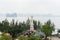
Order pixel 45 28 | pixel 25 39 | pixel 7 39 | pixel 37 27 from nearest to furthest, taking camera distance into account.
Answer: pixel 7 39, pixel 25 39, pixel 45 28, pixel 37 27

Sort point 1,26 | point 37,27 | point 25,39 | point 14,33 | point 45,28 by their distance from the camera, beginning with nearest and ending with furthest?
point 25,39
point 45,28
point 14,33
point 1,26
point 37,27

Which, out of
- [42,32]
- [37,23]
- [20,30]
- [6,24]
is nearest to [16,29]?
[20,30]

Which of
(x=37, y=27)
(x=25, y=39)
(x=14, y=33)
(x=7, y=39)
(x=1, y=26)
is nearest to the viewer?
(x=7, y=39)

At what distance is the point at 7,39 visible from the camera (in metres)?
7.82

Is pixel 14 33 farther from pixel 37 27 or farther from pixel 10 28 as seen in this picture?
pixel 37 27

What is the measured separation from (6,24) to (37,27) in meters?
2.95

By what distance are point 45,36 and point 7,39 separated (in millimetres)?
5796

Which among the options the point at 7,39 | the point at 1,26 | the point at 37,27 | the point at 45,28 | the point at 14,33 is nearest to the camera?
the point at 7,39

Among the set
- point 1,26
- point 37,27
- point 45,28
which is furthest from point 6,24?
point 45,28

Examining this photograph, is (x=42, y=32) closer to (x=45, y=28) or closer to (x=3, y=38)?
(x=45, y=28)

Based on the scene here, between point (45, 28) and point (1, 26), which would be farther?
point (1, 26)

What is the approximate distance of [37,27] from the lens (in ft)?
58.5

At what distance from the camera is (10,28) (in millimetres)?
15188

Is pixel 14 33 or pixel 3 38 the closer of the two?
pixel 3 38
